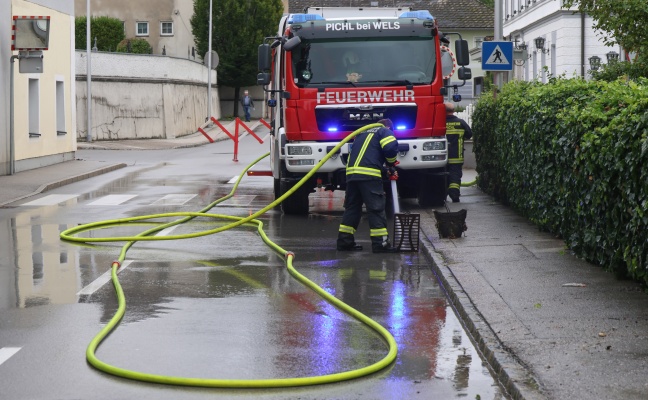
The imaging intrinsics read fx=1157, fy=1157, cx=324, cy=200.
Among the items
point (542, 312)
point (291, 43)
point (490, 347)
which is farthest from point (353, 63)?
point (490, 347)

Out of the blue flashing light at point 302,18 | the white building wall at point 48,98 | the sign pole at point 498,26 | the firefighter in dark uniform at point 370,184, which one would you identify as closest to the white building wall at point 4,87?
the white building wall at point 48,98

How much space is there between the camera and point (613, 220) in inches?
395

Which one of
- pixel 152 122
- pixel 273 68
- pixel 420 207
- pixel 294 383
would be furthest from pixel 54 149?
pixel 294 383

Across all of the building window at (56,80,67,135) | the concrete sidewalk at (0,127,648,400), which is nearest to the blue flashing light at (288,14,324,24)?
the concrete sidewalk at (0,127,648,400)

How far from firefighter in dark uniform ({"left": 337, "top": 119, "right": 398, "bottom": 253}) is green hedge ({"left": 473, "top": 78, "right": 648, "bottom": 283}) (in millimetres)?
1847

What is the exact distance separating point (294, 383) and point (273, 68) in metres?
13.4

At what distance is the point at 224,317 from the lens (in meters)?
9.28

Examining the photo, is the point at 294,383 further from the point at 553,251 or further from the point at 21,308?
the point at 553,251

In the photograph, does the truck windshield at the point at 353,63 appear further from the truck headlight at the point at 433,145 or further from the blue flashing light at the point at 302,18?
the truck headlight at the point at 433,145

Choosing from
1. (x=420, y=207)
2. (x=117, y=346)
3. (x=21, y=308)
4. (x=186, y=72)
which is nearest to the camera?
(x=117, y=346)

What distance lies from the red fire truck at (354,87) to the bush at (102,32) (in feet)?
160

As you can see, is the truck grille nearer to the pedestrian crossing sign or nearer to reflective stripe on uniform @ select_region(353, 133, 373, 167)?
reflective stripe on uniform @ select_region(353, 133, 373, 167)

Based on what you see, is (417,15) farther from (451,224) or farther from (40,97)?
(40,97)

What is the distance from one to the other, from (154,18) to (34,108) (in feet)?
134
